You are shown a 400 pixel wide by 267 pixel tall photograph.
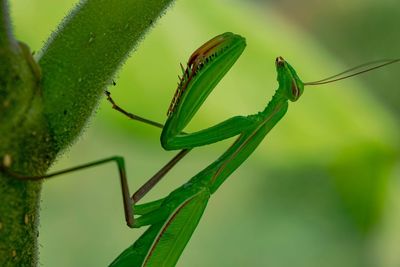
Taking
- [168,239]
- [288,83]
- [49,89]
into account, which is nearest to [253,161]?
[288,83]

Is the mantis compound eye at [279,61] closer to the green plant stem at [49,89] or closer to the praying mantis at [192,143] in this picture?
the praying mantis at [192,143]

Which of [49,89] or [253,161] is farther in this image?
[253,161]

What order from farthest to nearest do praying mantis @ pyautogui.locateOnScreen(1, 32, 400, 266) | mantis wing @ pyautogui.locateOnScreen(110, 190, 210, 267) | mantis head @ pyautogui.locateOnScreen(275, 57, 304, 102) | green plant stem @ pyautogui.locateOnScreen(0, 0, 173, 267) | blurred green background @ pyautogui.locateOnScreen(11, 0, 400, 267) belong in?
blurred green background @ pyautogui.locateOnScreen(11, 0, 400, 267)
mantis head @ pyautogui.locateOnScreen(275, 57, 304, 102)
mantis wing @ pyautogui.locateOnScreen(110, 190, 210, 267)
praying mantis @ pyautogui.locateOnScreen(1, 32, 400, 266)
green plant stem @ pyautogui.locateOnScreen(0, 0, 173, 267)

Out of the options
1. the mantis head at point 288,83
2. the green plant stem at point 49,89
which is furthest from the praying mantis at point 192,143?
the green plant stem at point 49,89

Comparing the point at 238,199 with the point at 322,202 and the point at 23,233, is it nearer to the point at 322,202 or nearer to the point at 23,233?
the point at 322,202

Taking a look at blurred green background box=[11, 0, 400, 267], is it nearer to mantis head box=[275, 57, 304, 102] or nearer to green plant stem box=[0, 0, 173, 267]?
mantis head box=[275, 57, 304, 102]

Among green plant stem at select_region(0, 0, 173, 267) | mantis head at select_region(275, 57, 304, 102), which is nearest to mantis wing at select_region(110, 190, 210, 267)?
mantis head at select_region(275, 57, 304, 102)

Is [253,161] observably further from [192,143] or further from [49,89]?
[49,89]

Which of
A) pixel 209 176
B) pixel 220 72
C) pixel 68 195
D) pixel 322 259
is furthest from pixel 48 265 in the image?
pixel 220 72
